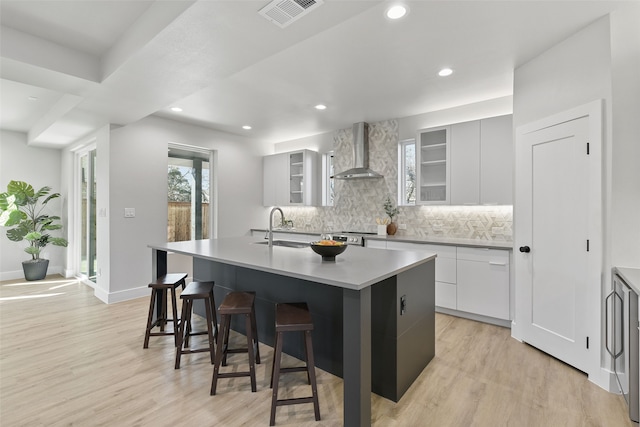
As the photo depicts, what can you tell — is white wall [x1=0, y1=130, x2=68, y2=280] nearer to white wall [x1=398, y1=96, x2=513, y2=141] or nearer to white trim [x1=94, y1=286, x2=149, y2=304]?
white trim [x1=94, y1=286, x2=149, y2=304]

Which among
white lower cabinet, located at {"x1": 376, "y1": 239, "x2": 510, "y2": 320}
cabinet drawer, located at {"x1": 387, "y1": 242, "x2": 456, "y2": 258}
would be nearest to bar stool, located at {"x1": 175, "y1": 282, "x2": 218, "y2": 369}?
cabinet drawer, located at {"x1": 387, "y1": 242, "x2": 456, "y2": 258}

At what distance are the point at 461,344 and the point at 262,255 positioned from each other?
6.83 ft

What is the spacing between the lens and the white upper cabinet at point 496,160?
3551 millimetres

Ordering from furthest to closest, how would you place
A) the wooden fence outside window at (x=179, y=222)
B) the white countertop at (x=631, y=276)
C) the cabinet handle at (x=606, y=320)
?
the wooden fence outside window at (x=179, y=222)
the cabinet handle at (x=606, y=320)
the white countertop at (x=631, y=276)

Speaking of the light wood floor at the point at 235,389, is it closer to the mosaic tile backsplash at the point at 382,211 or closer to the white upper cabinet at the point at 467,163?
the mosaic tile backsplash at the point at 382,211

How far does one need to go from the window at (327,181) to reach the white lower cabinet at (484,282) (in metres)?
2.69

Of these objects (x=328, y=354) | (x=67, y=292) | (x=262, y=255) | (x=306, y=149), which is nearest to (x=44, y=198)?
(x=67, y=292)

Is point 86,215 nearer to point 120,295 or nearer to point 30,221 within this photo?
point 30,221

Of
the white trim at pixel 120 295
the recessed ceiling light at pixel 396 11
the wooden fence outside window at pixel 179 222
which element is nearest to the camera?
the recessed ceiling light at pixel 396 11

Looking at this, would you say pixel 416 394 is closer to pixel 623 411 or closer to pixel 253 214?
pixel 623 411

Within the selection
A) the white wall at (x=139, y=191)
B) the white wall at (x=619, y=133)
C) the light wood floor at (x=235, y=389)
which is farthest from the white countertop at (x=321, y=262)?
the white wall at (x=139, y=191)

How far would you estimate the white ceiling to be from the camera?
81.7 inches

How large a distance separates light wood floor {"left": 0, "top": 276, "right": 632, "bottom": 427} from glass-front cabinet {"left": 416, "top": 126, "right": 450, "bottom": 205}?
1798 mm

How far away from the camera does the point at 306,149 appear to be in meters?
5.65
